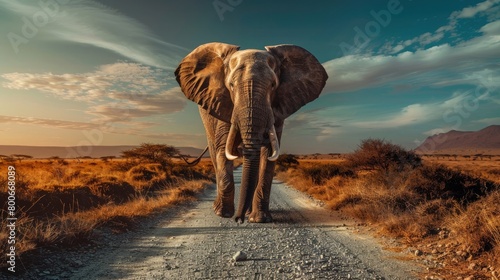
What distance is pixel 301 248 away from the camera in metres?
6.59

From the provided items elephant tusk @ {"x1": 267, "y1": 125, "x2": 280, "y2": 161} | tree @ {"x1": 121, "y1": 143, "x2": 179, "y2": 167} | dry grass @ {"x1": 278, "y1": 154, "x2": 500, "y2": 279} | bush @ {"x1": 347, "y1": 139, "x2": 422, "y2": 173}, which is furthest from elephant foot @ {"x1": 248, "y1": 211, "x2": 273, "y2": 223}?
tree @ {"x1": 121, "y1": 143, "x2": 179, "y2": 167}

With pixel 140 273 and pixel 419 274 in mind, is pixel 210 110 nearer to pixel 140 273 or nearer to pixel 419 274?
pixel 140 273

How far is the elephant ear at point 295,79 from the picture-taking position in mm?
9570

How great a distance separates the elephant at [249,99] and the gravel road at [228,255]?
106cm

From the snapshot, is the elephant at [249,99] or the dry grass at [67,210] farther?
the elephant at [249,99]

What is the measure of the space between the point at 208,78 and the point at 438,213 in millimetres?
6556

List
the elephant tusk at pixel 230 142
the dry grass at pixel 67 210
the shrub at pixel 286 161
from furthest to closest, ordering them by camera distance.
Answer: the shrub at pixel 286 161, the elephant tusk at pixel 230 142, the dry grass at pixel 67 210

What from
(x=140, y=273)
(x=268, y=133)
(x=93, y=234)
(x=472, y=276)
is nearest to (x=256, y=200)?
(x=268, y=133)

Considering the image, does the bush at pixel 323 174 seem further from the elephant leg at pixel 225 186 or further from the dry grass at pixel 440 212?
the elephant leg at pixel 225 186

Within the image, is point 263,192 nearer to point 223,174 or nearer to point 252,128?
point 223,174

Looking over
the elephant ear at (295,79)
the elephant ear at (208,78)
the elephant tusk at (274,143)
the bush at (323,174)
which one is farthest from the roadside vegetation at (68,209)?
the bush at (323,174)

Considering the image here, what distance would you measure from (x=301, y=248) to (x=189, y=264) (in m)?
2.09

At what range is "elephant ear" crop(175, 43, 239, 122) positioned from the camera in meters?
9.33

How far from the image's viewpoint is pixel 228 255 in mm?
6145
